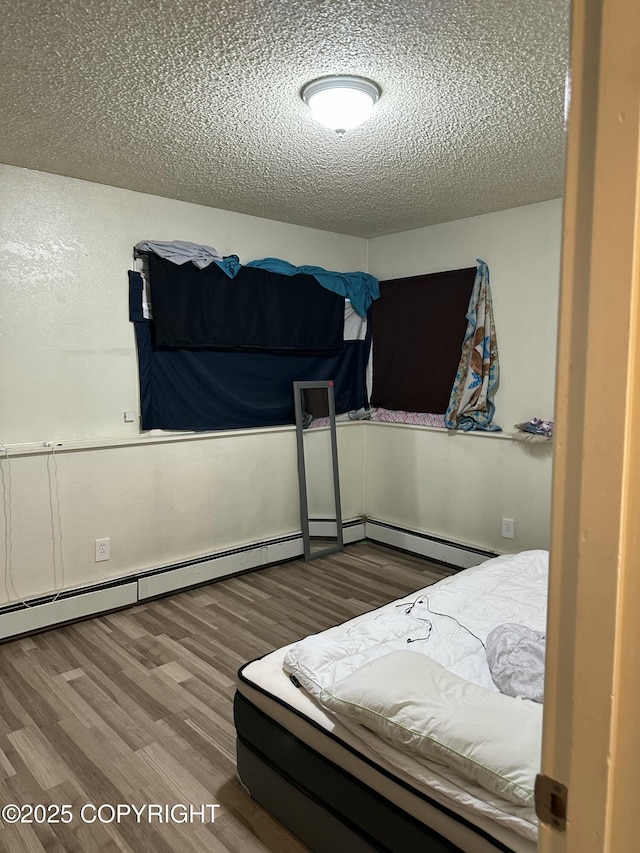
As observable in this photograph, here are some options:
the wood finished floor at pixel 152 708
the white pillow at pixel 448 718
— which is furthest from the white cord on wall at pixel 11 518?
the white pillow at pixel 448 718

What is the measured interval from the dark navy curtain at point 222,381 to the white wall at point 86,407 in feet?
0.32

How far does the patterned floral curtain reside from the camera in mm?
4047

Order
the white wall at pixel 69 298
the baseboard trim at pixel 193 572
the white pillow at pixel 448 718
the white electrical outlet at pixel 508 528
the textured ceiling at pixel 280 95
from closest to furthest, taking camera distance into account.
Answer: the white pillow at pixel 448 718 < the textured ceiling at pixel 280 95 < the white wall at pixel 69 298 < the baseboard trim at pixel 193 572 < the white electrical outlet at pixel 508 528

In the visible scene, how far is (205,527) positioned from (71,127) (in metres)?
2.49

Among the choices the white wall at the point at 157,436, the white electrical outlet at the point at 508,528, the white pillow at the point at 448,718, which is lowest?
the white electrical outlet at the point at 508,528

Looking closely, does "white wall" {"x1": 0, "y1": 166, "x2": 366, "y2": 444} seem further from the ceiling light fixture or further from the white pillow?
the white pillow

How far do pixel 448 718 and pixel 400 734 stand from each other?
14 centimetres

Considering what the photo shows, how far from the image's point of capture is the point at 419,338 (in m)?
4.47

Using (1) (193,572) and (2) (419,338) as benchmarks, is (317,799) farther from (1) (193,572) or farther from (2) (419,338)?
(2) (419,338)

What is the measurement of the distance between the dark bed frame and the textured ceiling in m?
2.16

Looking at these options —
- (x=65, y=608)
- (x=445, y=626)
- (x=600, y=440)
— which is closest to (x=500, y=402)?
(x=445, y=626)

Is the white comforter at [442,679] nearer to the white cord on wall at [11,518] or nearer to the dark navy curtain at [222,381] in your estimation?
the white cord on wall at [11,518]

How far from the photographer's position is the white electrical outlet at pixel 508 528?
4.00 meters

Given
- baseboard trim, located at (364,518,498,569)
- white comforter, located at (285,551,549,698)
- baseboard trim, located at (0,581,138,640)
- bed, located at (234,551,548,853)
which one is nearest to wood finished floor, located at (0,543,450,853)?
baseboard trim, located at (0,581,138,640)
